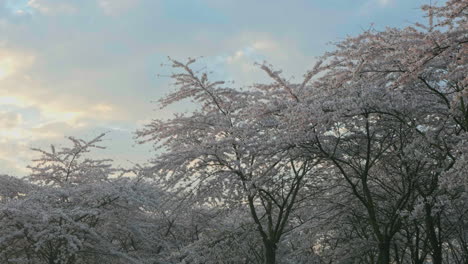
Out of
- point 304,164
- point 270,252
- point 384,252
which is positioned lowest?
point 384,252

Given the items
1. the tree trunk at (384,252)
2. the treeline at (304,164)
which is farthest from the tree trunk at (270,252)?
the tree trunk at (384,252)

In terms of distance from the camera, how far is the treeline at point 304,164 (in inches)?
439

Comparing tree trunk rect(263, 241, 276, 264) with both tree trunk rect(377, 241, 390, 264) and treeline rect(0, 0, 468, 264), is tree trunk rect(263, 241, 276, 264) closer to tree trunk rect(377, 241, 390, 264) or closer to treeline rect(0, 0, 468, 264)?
treeline rect(0, 0, 468, 264)

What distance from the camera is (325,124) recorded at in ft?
38.9

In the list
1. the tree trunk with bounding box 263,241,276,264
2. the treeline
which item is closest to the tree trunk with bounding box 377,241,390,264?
the treeline

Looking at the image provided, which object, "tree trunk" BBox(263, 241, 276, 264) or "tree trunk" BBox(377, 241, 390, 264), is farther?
"tree trunk" BBox(263, 241, 276, 264)

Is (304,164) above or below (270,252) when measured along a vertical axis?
above

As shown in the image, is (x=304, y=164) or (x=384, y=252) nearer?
(x=384, y=252)

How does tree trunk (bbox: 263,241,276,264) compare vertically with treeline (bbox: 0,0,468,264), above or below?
below

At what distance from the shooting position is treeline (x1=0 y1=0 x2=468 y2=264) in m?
11.2

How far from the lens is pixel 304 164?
14.2 m

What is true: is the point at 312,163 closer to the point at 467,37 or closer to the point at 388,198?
the point at 388,198

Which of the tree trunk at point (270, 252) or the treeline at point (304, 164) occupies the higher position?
the treeline at point (304, 164)

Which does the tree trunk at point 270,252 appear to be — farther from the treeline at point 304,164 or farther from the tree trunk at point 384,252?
the tree trunk at point 384,252
